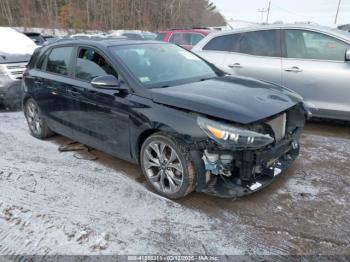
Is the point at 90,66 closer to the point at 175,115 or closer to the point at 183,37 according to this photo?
the point at 175,115

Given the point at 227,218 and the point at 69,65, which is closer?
the point at 227,218

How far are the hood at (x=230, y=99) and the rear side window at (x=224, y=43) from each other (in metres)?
2.30

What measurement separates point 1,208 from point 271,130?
2.84m

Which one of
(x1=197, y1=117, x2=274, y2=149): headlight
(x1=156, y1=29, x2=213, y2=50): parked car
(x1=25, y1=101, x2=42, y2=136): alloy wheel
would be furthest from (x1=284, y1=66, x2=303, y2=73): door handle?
(x1=156, y1=29, x2=213, y2=50): parked car

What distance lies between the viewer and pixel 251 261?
246 centimetres

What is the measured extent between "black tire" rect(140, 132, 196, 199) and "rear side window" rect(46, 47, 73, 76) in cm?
183

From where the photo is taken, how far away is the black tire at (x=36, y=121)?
5.13m

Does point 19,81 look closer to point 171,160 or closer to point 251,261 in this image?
point 171,160

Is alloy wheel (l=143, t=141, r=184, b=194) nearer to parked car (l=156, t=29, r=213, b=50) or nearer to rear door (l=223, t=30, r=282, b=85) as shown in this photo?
rear door (l=223, t=30, r=282, b=85)

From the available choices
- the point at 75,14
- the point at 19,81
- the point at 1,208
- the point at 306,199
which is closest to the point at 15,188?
the point at 1,208

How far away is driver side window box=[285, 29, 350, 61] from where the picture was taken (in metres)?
4.83

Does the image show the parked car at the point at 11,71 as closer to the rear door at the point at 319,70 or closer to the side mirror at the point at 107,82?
the side mirror at the point at 107,82

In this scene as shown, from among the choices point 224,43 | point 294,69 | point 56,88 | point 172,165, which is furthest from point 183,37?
point 172,165

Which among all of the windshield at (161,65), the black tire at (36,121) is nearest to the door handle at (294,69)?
the windshield at (161,65)
